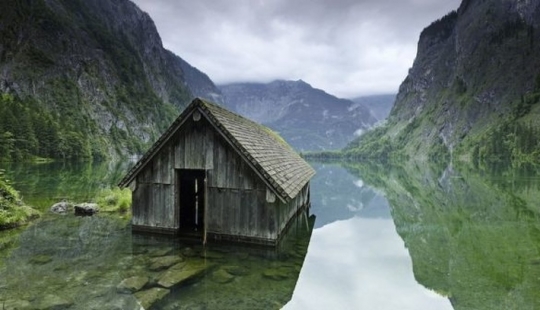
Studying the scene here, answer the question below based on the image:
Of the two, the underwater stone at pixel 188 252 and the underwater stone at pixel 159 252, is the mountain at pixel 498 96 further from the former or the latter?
the underwater stone at pixel 159 252

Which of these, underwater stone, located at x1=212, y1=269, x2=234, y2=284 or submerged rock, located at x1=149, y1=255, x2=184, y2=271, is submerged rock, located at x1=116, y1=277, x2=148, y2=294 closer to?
submerged rock, located at x1=149, y1=255, x2=184, y2=271

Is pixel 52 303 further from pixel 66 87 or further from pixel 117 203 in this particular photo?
pixel 66 87

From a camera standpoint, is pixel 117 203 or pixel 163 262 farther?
pixel 117 203

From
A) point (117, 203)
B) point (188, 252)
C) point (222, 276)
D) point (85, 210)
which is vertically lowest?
point (222, 276)

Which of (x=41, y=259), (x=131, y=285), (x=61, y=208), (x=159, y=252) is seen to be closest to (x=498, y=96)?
(x=61, y=208)

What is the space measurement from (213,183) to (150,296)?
6205 millimetres

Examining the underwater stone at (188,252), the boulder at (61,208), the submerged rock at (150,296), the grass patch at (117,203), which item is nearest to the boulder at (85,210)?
the grass patch at (117,203)

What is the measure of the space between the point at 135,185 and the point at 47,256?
4495 millimetres

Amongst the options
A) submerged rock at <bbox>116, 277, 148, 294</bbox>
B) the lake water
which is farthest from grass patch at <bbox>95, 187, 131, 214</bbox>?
submerged rock at <bbox>116, 277, 148, 294</bbox>

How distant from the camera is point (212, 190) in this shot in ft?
51.4

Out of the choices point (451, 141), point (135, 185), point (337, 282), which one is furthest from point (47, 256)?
point (451, 141)

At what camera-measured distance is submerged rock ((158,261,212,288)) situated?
11328mm

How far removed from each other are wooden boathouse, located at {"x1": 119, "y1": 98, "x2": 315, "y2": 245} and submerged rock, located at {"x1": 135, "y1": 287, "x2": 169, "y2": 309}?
16.4 ft

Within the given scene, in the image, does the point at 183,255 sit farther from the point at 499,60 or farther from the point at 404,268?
the point at 499,60
